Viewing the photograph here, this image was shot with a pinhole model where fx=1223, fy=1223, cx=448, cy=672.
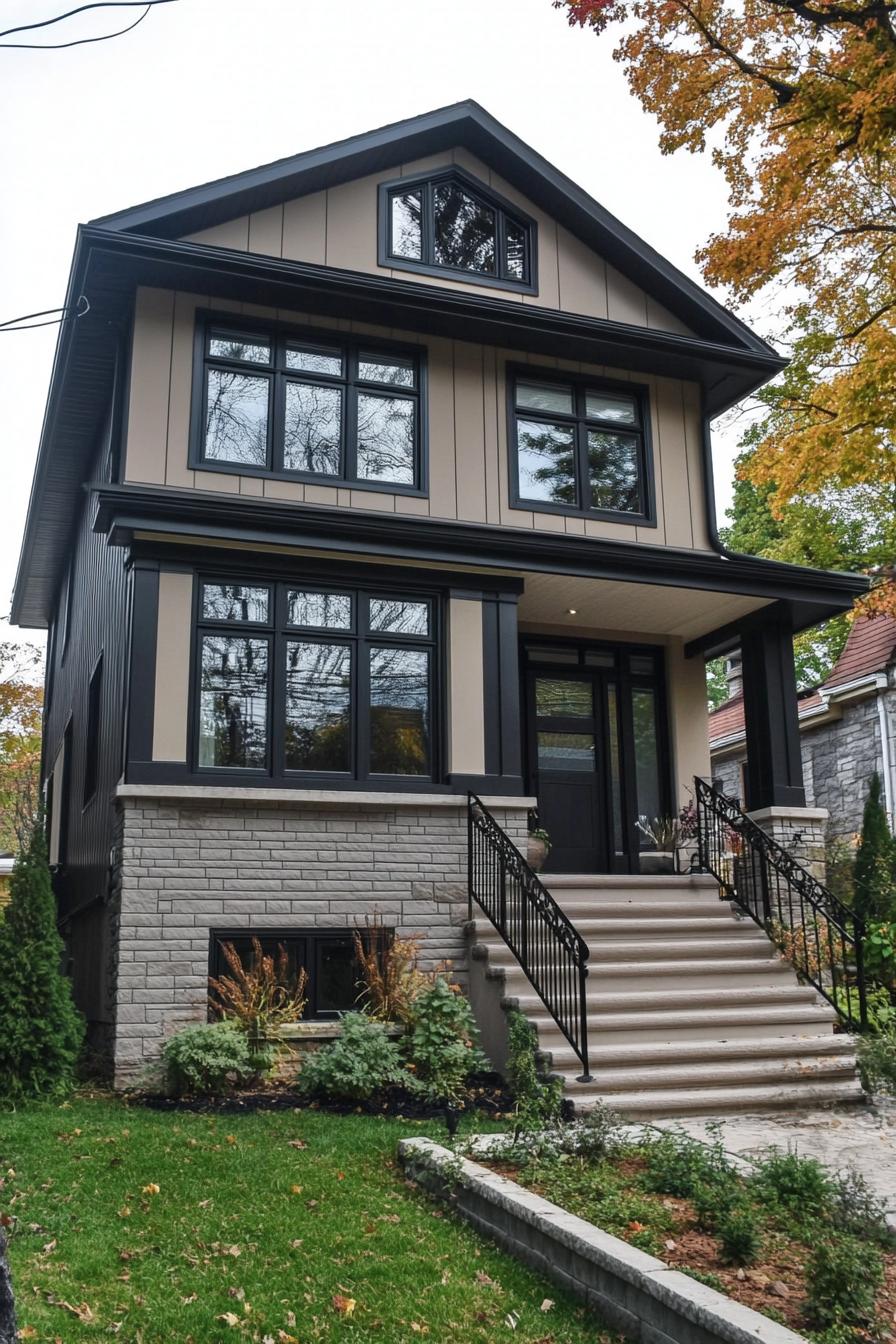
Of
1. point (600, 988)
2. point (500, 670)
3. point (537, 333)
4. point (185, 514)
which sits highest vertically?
point (537, 333)

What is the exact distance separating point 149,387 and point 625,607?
5.31 m

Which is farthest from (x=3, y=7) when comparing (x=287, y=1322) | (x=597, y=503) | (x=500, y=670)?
(x=597, y=503)

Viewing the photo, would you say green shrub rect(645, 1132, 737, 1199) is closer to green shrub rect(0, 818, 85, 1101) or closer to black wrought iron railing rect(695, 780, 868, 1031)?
black wrought iron railing rect(695, 780, 868, 1031)

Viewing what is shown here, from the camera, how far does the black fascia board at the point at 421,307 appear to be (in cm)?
1055

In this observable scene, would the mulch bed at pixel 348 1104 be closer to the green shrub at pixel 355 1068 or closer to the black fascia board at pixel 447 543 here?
the green shrub at pixel 355 1068

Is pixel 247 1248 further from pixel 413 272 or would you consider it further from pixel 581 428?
pixel 413 272

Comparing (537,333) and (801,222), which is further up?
(801,222)

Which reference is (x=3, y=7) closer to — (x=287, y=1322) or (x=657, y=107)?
(x=287, y=1322)

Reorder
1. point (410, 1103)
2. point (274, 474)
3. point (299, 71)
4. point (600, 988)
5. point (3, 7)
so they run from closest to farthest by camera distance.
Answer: point (3, 7) → point (299, 71) → point (410, 1103) → point (600, 988) → point (274, 474)

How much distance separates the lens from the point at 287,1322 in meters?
4.70

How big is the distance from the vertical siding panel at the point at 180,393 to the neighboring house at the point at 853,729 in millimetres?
11478

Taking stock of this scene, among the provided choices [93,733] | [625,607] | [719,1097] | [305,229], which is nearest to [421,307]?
[305,229]

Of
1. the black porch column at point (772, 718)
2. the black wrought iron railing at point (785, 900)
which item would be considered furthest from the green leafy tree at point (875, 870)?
the black porch column at point (772, 718)

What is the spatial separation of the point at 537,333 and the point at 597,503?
178 centimetres
